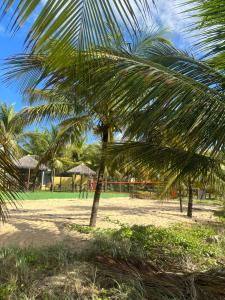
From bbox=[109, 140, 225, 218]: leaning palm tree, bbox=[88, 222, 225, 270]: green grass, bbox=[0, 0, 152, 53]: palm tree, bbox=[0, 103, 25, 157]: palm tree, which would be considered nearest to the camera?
bbox=[0, 0, 152, 53]: palm tree

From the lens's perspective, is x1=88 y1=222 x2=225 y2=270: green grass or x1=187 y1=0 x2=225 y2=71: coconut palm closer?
x1=187 y1=0 x2=225 y2=71: coconut palm

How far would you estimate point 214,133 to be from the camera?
3.65 m

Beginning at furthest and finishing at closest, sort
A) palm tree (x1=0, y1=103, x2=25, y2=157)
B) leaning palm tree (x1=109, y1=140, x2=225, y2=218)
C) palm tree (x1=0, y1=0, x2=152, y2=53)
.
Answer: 1. leaning palm tree (x1=109, y1=140, x2=225, y2=218)
2. palm tree (x1=0, y1=103, x2=25, y2=157)
3. palm tree (x1=0, y1=0, x2=152, y2=53)

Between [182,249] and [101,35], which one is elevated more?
[101,35]

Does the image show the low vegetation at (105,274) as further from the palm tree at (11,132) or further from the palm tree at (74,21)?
the palm tree at (74,21)

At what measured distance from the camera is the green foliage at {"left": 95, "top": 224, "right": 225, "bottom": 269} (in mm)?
6297

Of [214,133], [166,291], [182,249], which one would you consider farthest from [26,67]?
[182,249]

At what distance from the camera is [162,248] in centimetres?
740

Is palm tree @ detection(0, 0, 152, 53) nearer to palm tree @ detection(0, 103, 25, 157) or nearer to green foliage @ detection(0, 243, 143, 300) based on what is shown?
palm tree @ detection(0, 103, 25, 157)

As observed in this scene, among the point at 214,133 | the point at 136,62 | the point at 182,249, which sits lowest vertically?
the point at 182,249

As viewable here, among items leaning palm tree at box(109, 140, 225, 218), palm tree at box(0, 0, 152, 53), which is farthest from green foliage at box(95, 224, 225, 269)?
palm tree at box(0, 0, 152, 53)

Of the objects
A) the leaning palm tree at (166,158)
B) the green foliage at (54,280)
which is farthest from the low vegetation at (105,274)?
the leaning palm tree at (166,158)

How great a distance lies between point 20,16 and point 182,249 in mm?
6974

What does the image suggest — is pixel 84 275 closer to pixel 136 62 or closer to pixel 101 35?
pixel 136 62
